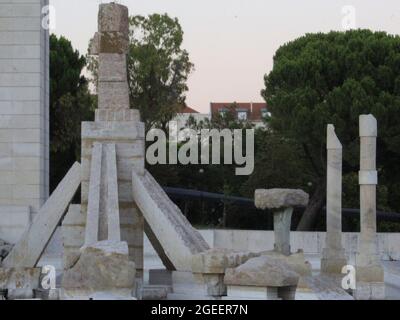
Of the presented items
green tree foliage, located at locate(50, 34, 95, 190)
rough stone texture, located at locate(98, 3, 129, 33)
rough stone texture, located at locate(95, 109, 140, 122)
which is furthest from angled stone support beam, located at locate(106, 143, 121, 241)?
green tree foliage, located at locate(50, 34, 95, 190)

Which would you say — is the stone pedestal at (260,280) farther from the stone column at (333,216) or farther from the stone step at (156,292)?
the stone column at (333,216)

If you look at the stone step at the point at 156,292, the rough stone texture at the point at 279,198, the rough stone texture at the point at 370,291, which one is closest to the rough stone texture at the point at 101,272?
the stone step at the point at 156,292

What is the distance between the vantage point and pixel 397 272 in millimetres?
24938

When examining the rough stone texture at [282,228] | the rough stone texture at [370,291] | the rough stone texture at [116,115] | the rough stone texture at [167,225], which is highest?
the rough stone texture at [116,115]

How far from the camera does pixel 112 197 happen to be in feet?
53.0

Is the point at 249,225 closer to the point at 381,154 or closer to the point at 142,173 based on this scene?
the point at 381,154

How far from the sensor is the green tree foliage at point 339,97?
120ft

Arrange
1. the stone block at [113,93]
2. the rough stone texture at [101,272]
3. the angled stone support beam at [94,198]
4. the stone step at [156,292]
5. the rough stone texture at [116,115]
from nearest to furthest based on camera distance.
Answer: the rough stone texture at [101,272]
the stone step at [156,292]
the angled stone support beam at [94,198]
the rough stone texture at [116,115]
the stone block at [113,93]

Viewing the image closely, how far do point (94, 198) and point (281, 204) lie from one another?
5636mm

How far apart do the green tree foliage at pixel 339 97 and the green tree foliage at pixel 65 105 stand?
24.7 ft

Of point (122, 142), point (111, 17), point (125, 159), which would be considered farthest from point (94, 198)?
point (111, 17)

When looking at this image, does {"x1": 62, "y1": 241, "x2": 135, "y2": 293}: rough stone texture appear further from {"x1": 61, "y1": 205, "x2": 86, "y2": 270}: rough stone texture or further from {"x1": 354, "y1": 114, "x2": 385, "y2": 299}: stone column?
{"x1": 354, "y1": 114, "x2": 385, "y2": 299}: stone column

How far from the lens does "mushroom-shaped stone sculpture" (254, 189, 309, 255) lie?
68.0 ft

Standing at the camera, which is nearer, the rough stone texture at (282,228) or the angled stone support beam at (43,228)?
the angled stone support beam at (43,228)
